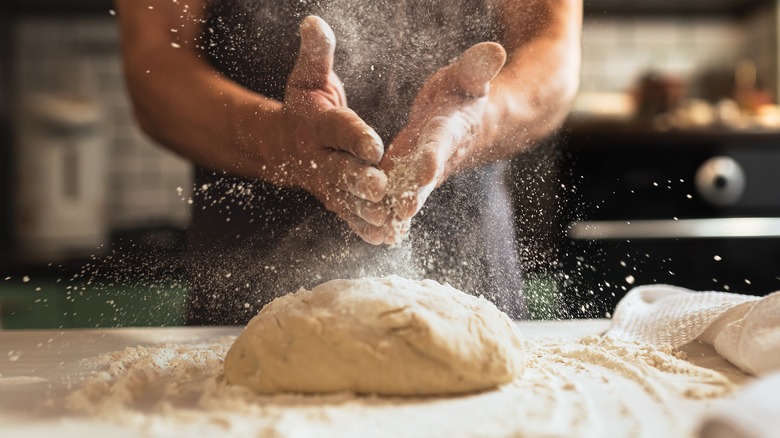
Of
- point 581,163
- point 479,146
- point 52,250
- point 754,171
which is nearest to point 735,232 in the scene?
point 754,171

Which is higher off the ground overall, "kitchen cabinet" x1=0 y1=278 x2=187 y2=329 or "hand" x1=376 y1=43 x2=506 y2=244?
"hand" x1=376 y1=43 x2=506 y2=244

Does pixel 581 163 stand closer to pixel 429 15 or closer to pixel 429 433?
pixel 429 15

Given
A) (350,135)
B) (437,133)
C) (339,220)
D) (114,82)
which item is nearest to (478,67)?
(437,133)

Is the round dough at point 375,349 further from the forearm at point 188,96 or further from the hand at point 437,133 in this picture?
the forearm at point 188,96

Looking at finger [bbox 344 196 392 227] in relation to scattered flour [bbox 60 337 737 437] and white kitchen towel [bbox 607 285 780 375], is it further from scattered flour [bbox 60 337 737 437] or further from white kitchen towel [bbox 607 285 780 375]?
white kitchen towel [bbox 607 285 780 375]

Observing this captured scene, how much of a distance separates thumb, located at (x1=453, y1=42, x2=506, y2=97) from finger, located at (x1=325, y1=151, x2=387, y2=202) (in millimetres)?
271

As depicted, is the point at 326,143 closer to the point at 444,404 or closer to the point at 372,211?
the point at 372,211

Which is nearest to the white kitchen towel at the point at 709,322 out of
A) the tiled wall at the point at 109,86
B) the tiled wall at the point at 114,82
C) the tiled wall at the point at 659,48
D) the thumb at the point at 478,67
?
the thumb at the point at 478,67

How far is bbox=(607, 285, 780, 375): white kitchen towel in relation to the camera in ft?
3.16

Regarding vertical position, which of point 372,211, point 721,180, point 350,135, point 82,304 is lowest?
point 82,304

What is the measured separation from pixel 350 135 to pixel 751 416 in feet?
2.20

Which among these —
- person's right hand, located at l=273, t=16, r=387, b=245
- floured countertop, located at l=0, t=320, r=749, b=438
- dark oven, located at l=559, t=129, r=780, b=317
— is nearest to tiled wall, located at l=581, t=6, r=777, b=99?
dark oven, located at l=559, t=129, r=780, b=317

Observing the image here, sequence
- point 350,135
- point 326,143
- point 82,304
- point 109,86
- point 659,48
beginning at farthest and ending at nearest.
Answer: point 659,48 → point 109,86 → point 82,304 → point 326,143 → point 350,135

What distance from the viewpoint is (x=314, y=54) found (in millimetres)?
1128
